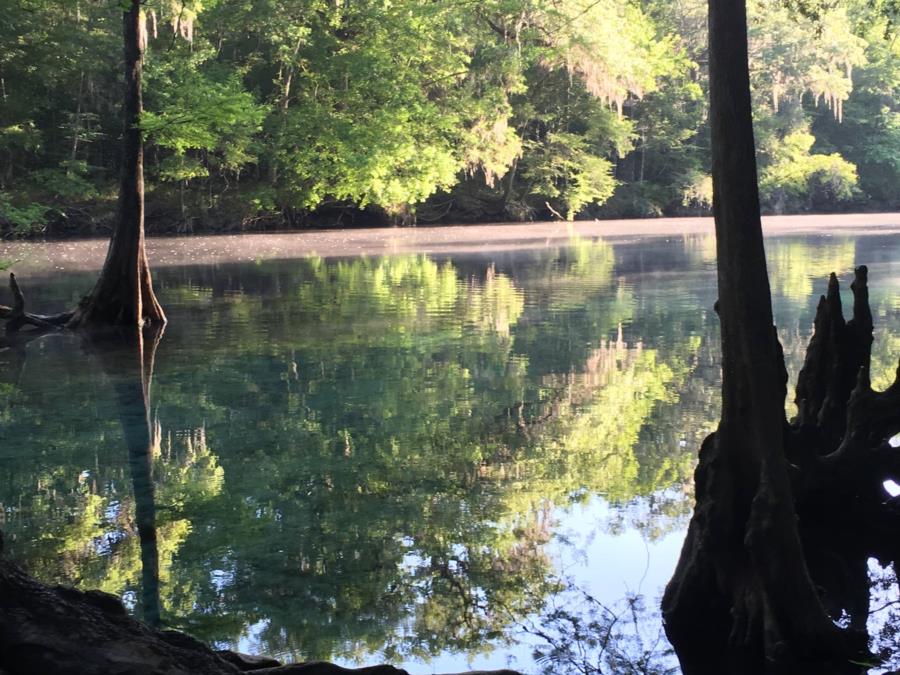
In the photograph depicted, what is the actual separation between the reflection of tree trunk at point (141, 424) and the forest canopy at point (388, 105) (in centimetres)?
1633

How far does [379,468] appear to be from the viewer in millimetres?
8508

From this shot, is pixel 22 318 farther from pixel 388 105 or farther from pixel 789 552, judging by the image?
pixel 388 105

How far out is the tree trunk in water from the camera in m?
15.4

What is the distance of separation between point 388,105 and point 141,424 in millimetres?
32217

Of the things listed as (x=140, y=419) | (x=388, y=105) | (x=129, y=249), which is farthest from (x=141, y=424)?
(x=388, y=105)

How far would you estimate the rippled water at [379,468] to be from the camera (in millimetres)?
5637

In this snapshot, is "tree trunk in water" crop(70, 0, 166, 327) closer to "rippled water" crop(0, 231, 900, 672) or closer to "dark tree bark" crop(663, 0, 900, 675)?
"rippled water" crop(0, 231, 900, 672)

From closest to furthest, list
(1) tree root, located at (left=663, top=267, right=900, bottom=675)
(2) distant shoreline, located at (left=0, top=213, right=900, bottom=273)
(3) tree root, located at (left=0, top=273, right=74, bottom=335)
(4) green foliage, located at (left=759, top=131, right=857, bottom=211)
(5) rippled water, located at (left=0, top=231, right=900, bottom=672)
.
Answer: (1) tree root, located at (left=663, top=267, right=900, bottom=675) → (5) rippled water, located at (left=0, top=231, right=900, bottom=672) → (3) tree root, located at (left=0, top=273, right=74, bottom=335) → (2) distant shoreline, located at (left=0, top=213, right=900, bottom=273) → (4) green foliage, located at (left=759, top=131, right=857, bottom=211)

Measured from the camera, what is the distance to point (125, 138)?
53.3ft

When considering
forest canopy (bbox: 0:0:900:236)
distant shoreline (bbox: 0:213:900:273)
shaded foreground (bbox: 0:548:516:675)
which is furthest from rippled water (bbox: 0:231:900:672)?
forest canopy (bbox: 0:0:900:236)

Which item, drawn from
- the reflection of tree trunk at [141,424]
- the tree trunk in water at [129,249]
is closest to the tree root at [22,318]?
the tree trunk in water at [129,249]

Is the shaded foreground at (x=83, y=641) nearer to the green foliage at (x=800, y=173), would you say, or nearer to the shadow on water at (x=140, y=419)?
the shadow on water at (x=140, y=419)

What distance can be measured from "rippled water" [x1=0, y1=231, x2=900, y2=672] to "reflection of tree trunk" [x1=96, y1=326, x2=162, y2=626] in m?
0.05

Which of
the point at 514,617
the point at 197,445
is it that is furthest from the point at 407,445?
the point at 514,617
